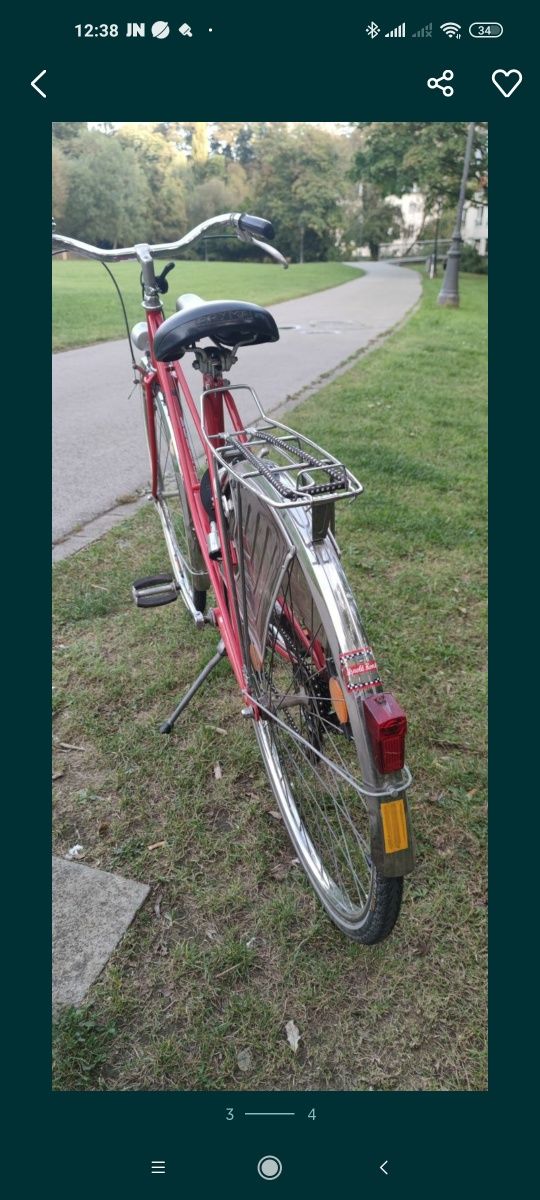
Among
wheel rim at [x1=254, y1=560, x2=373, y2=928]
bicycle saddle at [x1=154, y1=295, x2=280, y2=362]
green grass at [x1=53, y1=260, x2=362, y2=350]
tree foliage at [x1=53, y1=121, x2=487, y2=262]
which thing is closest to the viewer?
wheel rim at [x1=254, y1=560, x2=373, y2=928]

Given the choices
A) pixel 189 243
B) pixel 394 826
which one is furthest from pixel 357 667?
pixel 189 243

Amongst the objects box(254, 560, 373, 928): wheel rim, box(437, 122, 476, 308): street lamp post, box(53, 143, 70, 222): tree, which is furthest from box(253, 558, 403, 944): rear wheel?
box(437, 122, 476, 308): street lamp post

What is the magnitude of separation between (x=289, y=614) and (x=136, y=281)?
200cm

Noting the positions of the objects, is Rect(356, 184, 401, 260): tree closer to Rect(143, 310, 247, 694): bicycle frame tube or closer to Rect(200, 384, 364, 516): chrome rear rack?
Rect(143, 310, 247, 694): bicycle frame tube

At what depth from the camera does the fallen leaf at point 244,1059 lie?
1640 millimetres

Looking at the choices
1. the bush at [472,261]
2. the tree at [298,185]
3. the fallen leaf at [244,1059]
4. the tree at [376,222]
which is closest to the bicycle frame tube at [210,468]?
the fallen leaf at [244,1059]

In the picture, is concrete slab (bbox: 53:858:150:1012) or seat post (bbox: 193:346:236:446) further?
seat post (bbox: 193:346:236:446)

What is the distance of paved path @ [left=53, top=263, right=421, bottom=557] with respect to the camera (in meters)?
4.81

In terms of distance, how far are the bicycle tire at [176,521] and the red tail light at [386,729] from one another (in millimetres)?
1343

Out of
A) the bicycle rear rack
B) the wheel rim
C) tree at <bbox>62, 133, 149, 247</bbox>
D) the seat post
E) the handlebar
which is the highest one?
tree at <bbox>62, 133, 149, 247</bbox>

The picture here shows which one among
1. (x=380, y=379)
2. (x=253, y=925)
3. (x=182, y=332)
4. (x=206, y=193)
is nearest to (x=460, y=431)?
(x=380, y=379)

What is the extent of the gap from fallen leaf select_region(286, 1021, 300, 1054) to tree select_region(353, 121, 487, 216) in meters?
16.2

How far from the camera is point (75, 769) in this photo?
247 cm
